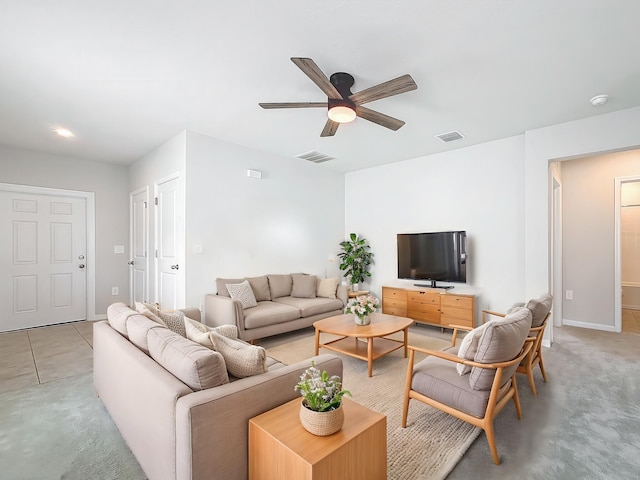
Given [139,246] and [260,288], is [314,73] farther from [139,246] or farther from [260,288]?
[139,246]

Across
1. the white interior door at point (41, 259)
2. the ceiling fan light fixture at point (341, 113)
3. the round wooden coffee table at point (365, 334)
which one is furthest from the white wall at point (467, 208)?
the white interior door at point (41, 259)

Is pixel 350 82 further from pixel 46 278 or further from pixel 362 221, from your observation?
pixel 46 278

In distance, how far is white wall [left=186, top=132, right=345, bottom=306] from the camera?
14.0ft

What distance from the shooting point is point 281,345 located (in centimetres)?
409

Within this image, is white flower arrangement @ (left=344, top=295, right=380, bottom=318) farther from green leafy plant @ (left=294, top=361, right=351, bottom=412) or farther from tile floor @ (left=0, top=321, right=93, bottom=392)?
tile floor @ (left=0, top=321, right=93, bottom=392)

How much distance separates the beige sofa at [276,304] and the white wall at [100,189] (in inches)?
106

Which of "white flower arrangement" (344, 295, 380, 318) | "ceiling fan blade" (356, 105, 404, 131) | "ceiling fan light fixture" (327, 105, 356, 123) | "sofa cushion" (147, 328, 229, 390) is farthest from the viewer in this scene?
"white flower arrangement" (344, 295, 380, 318)

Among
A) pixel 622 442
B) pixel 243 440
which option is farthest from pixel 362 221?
pixel 243 440

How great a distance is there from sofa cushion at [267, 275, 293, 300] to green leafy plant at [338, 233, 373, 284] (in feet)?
4.16

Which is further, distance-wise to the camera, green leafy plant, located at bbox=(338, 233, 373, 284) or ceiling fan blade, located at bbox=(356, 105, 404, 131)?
green leafy plant, located at bbox=(338, 233, 373, 284)

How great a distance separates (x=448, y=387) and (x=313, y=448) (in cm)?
119

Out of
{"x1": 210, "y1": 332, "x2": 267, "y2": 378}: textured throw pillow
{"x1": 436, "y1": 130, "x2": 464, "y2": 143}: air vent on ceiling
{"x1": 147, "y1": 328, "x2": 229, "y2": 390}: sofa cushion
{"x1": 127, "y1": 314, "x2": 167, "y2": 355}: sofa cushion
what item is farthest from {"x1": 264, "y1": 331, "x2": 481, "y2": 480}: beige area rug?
{"x1": 436, "y1": 130, "x2": 464, "y2": 143}: air vent on ceiling

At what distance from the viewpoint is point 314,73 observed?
88.7 inches

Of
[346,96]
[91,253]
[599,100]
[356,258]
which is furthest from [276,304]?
[599,100]
